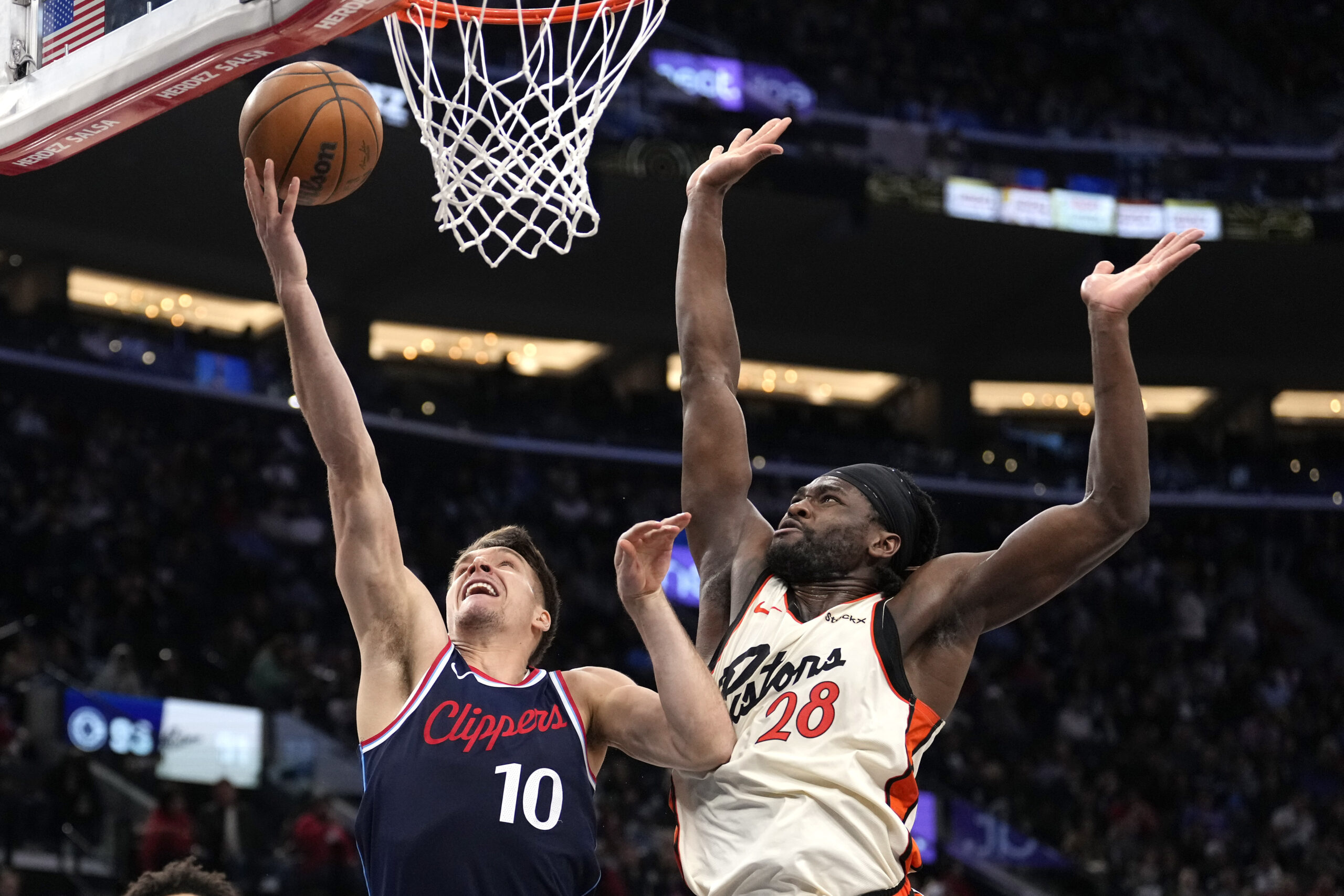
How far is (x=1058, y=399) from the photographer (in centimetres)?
2148

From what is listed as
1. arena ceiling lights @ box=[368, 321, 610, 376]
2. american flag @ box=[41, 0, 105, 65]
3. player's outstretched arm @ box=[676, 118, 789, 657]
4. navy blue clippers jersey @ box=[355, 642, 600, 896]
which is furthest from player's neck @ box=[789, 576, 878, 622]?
arena ceiling lights @ box=[368, 321, 610, 376]

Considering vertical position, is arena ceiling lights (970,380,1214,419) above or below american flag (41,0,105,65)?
above

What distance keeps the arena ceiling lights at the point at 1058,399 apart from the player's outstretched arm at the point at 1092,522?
17748 mm

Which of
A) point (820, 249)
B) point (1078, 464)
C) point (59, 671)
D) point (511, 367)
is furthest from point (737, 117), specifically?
point (59, 671)

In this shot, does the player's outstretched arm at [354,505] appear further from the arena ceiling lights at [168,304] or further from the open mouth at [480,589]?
the arena ceiling lights at [168,304]

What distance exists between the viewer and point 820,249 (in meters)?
17.9

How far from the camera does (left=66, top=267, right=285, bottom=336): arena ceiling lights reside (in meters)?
17.5

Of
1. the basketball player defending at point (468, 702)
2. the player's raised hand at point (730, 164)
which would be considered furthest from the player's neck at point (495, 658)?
the player's raised hand at point (730, 164)

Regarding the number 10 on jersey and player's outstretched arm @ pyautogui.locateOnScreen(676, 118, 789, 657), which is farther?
player's outstretched arm @ pyautogui.locateOnScreen(676, 118, 789, 657)

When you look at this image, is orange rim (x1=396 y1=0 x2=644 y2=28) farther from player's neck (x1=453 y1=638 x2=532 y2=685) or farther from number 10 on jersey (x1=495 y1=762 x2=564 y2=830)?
number 10 on jersey (x1=495 y1=762 x2=564 y2=830)

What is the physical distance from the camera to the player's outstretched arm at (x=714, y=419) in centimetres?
377

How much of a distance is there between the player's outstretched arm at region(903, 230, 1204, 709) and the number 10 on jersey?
854 millimetres

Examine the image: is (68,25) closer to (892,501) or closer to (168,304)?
(892,501)

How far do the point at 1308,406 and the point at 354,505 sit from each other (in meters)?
20.0
